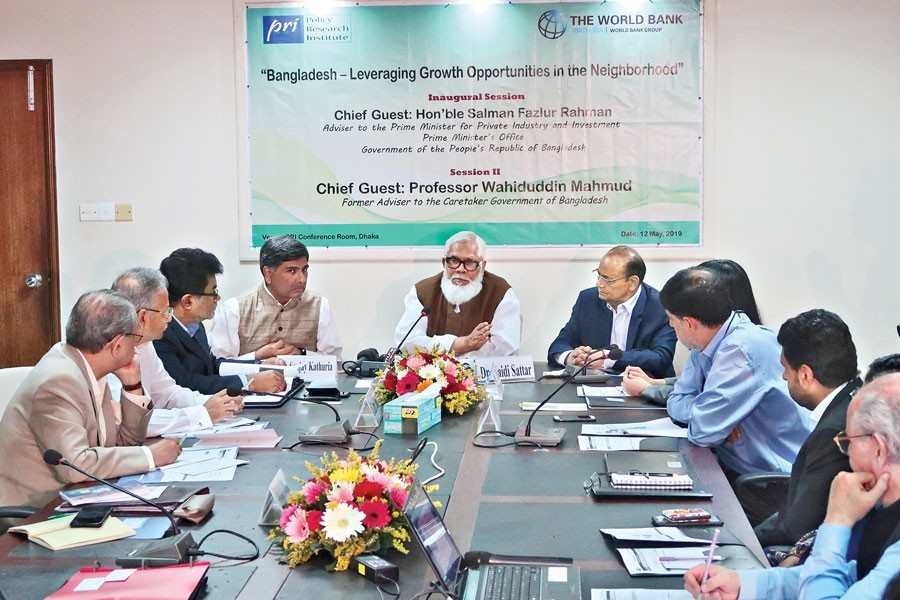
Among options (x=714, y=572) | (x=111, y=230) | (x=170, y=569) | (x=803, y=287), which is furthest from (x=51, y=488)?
(x=803, y=287)

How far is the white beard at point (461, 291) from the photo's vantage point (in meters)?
5.03

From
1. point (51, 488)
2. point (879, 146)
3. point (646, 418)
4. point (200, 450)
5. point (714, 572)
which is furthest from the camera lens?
point (879, 146)

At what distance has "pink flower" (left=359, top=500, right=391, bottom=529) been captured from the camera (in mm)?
1866

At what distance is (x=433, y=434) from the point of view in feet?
10.2

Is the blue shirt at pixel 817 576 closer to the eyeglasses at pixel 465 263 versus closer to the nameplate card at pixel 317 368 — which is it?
the nameplate card at pixel 317 368

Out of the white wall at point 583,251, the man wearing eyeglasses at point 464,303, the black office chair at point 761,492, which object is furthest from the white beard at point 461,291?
the black office chair at point 761,492

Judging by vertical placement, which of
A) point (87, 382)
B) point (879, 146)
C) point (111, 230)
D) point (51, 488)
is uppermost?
point (879, 146)

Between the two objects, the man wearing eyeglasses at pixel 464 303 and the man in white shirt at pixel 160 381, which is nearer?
the man in white shirt at pixel 160 381

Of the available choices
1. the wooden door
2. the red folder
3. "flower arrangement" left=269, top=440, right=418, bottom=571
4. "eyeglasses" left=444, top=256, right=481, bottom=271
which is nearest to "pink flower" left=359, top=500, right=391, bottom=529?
"flower arrangement" left=269, top=440, right=418, bottom=571

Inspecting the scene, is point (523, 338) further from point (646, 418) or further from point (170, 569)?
point (170, 569)

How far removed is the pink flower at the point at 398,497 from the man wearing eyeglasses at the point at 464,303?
114 inches

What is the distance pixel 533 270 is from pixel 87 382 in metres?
3.19

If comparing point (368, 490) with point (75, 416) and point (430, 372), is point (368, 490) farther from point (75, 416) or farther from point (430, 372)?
point (430, 372)

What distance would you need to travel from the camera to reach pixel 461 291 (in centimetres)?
503
